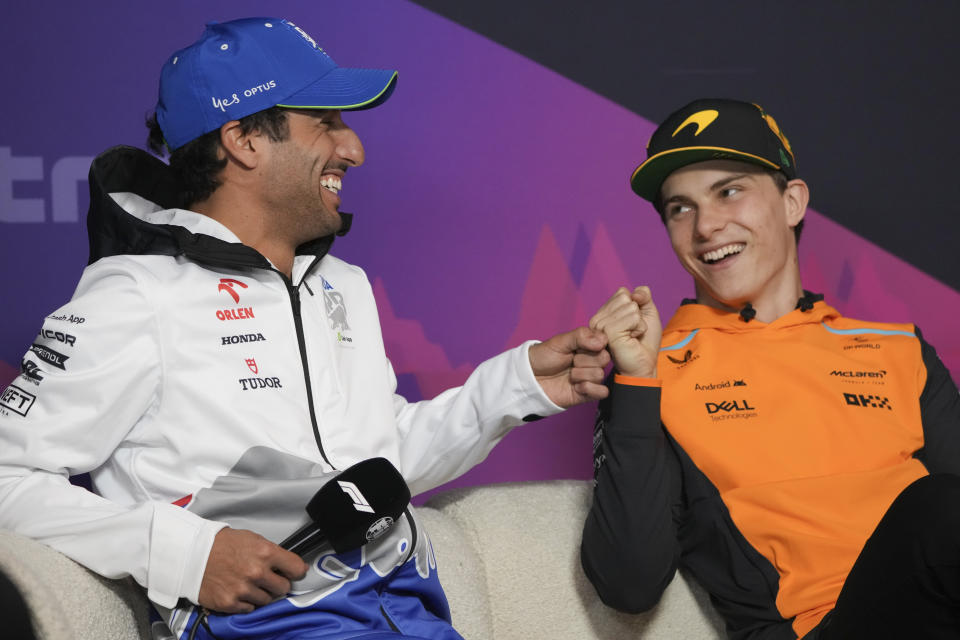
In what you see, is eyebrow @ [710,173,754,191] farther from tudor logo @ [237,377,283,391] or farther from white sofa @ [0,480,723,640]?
tudor logo @ [237,377,283,391]

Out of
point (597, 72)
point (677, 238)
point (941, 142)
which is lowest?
point (677, 238)

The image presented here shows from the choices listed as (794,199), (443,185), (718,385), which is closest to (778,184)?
(794,199)

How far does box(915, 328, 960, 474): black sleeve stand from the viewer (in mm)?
1887

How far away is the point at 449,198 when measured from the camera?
2590 millimetres

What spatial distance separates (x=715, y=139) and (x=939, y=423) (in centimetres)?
68

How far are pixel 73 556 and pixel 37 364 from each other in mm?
283

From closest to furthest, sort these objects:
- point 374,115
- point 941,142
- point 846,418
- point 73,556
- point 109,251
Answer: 1. point 73,556
2. point 109,251
3. point 846,418
4. point 374,115
5. point 941,142

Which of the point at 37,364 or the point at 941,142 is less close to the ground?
the point at 941,142

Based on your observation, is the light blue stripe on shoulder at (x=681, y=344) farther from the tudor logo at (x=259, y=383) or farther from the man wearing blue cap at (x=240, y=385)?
the tudor logo at (x=259, y=383)

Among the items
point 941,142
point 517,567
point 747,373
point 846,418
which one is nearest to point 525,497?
point 517,567

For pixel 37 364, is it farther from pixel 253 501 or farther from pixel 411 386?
pixel 411 386

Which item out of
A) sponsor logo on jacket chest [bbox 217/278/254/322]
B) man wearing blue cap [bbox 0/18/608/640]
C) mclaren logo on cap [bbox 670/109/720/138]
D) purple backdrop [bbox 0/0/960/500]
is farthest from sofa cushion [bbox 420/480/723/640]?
mclaren logo on cap [bbox 670/109/720/138]

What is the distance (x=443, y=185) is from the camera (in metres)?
2.58

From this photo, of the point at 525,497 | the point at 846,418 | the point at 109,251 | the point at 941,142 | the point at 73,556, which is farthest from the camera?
the point at 941,142
